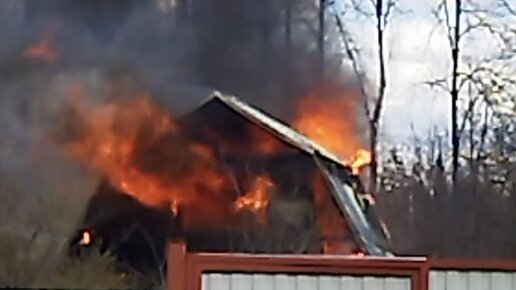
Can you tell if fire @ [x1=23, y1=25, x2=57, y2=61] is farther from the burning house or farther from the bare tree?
the bare tree

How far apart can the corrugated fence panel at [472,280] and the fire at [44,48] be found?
7857 millimetres

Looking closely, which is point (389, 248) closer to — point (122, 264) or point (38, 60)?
point (122, 264)

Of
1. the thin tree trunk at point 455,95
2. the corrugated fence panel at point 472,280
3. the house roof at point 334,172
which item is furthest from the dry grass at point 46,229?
the corrugated fence panel at point 472,280

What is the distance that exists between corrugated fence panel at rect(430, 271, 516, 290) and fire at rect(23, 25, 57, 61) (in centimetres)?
786

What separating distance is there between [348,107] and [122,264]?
3.15m

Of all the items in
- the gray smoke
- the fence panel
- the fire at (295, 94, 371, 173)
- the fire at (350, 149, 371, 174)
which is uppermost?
the gray smoke

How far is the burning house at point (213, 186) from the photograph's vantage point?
11.2 metres

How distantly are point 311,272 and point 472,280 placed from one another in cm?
75

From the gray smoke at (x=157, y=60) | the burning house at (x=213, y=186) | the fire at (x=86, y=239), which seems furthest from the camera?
the gray smoke at (x=157, y=60)

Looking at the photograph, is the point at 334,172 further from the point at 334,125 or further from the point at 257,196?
the point at 257,196

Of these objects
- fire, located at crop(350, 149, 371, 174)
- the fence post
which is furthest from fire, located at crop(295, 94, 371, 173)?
the fence post

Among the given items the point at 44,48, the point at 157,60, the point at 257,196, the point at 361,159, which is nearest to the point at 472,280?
the point at 257,196

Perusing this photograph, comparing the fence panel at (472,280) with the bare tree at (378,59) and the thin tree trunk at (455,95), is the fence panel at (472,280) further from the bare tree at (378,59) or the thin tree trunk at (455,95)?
the bare tree at (378,59)

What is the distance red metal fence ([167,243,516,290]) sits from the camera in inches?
178
